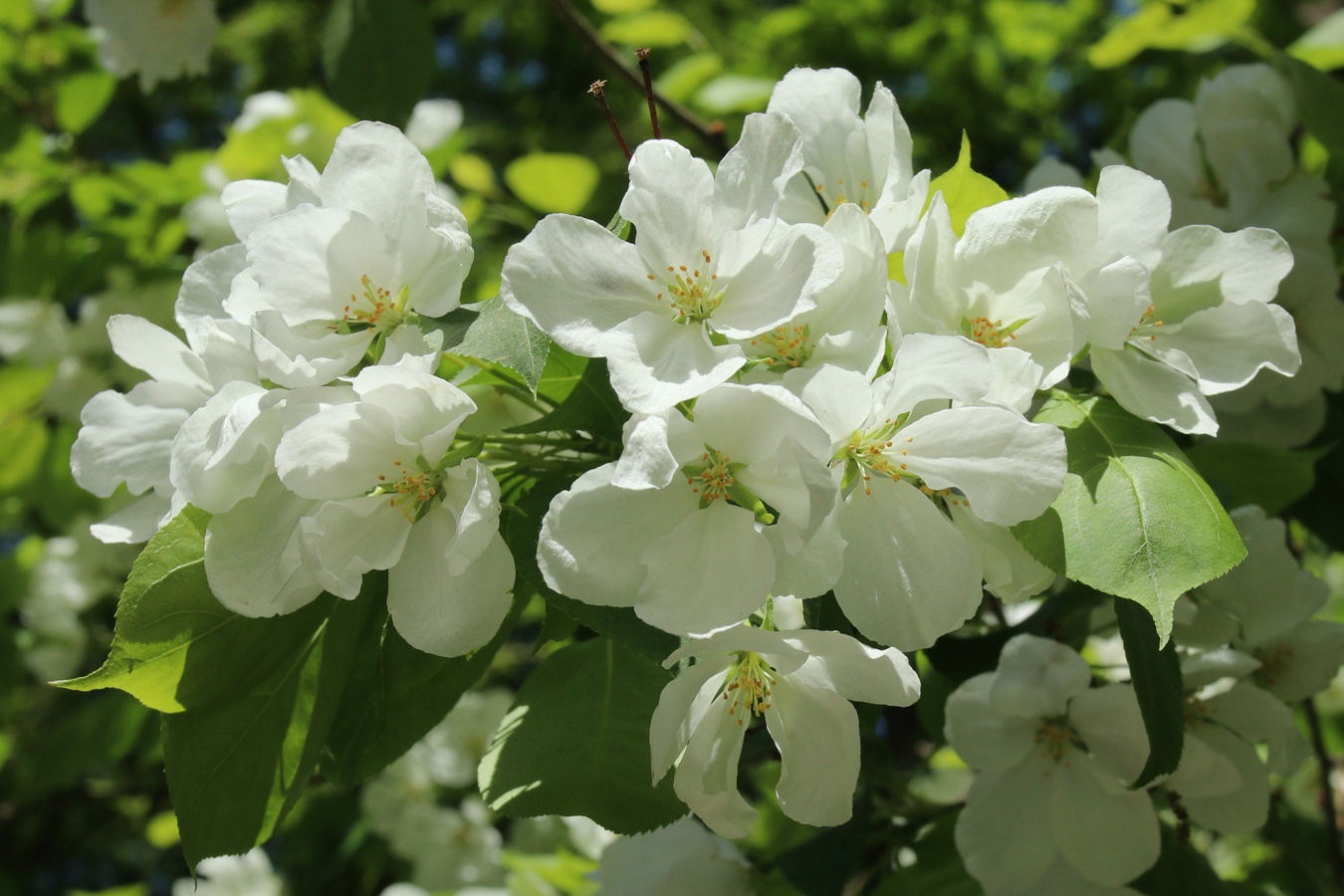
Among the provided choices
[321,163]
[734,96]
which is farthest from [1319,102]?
[321,163]

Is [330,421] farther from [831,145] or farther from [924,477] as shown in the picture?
[831,145]

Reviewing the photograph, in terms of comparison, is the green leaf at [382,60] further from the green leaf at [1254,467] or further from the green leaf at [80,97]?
the green leaf at [1254,467]

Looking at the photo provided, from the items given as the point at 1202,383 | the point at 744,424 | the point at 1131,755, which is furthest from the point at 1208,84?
the point at 744,424

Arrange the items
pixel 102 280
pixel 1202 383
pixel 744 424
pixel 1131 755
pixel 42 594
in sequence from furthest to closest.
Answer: pixel 42 594 → pixel 102 280 → pixel 1131 755 → pixel 1202 383 → pixel 744 424

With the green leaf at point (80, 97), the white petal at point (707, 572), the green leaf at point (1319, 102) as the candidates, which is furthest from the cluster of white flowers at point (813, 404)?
the green leaf at point (80, 97)

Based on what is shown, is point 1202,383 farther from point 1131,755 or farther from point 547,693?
point 547,693

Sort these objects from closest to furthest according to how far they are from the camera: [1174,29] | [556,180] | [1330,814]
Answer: [1330,814]
[1174,29]
[556,180]
